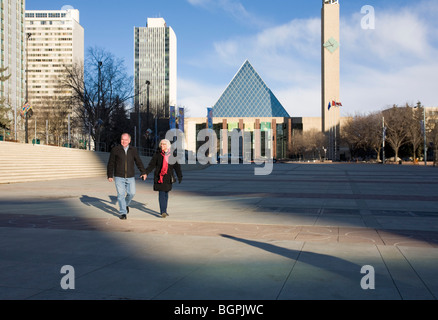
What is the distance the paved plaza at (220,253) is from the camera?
3.75 meters

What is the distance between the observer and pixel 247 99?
12731 centimetres

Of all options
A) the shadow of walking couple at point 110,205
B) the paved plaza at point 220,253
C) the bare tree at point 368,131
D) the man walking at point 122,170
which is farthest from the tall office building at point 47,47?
the paved plaza at point 220,253

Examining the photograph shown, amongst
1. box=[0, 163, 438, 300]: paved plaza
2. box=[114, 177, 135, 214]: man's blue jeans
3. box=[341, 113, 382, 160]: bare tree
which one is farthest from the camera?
box=[341, 113, 382, 160]: bare tree

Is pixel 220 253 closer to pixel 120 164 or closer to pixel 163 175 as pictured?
pixel 163 175

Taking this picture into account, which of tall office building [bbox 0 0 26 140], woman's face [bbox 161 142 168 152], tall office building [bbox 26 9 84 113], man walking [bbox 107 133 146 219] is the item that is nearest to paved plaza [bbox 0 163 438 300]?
man walking [bbox 107 133 146 219]

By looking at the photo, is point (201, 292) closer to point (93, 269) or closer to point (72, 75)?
point (93, 269)

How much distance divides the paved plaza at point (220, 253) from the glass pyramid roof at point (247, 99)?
370 feet

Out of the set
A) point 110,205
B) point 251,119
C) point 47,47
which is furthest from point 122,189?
point 47,47

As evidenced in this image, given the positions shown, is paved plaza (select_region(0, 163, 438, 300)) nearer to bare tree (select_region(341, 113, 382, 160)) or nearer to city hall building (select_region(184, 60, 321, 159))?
bare tree (select_region(341, 113, 382, 160))

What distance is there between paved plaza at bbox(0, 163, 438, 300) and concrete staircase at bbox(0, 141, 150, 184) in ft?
35.6

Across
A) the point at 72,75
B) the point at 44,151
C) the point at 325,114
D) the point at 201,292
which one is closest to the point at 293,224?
the point at 201,292

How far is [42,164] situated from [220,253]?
2034cm

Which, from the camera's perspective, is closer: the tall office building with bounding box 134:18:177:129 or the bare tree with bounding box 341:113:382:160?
the bare tree with bounding box 341:113:382:160

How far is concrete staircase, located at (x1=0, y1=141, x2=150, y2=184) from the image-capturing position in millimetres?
19828
